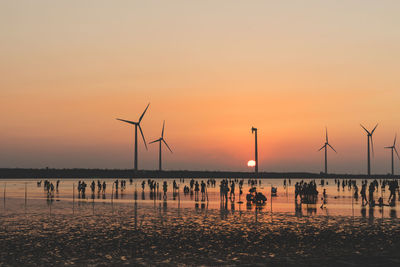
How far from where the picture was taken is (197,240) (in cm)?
2884

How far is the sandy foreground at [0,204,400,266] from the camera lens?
2288 centimetres

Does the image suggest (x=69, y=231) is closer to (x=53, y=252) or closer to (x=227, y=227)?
(x=53, y=252)

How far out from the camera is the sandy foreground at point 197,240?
75.0 ft

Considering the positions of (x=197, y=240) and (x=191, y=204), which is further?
(x=191, y=204)

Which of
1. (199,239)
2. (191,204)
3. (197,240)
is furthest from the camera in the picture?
(191,204)

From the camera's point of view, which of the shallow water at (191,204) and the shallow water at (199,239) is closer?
the shallow water at (199,239)

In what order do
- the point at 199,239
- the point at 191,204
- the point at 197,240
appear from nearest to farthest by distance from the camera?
the point at 197,240
the point at 199,239
the point at 191,204

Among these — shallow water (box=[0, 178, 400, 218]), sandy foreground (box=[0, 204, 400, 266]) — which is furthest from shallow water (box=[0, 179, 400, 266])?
shallow water (box=[0, 178, 400, 218])

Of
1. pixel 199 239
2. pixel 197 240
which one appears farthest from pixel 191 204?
pixel 197 240

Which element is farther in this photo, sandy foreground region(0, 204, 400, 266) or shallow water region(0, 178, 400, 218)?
shallow water region(0, 178, 400, 218)

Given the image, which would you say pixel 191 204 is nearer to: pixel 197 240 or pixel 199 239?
pixel 199 239

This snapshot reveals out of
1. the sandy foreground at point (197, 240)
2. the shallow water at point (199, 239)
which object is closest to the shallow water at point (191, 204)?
the shallow water at point (199, 239)

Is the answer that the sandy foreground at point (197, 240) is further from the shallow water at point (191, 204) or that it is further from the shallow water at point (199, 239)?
the shallow water at point (191, 204)

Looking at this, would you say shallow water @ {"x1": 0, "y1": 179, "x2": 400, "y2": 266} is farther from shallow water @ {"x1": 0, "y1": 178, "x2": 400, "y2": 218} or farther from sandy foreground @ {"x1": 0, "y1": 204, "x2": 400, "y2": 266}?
shallow water @ {"x1": 0, "y1": 178, "x2": 400, "y2": 218}
